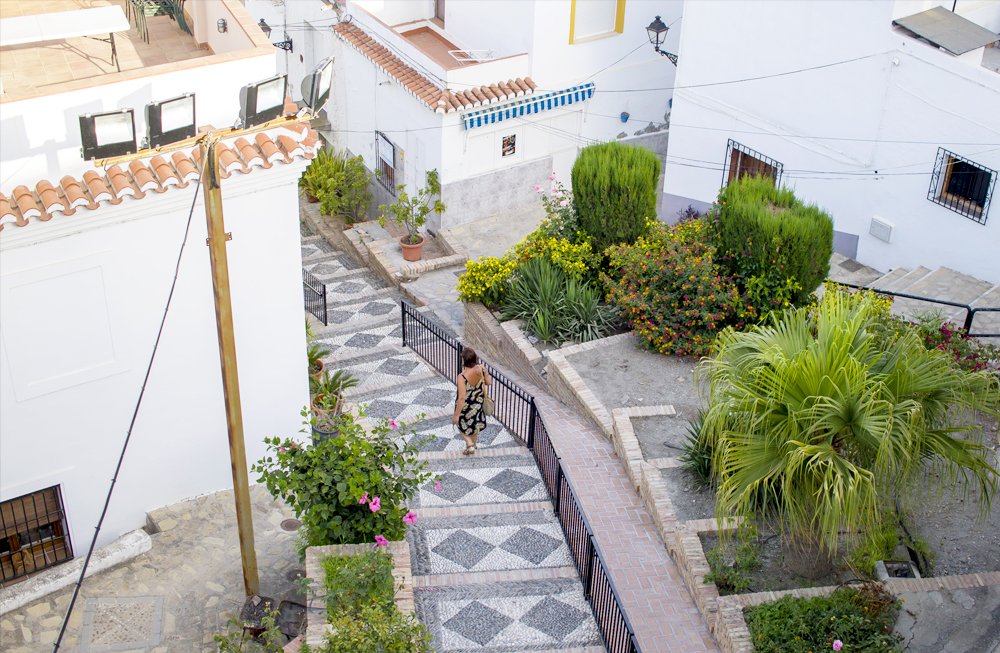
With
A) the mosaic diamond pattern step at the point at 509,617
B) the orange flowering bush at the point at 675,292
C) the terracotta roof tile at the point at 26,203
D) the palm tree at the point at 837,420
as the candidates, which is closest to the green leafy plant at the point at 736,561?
the palm tree at the point at 837,420

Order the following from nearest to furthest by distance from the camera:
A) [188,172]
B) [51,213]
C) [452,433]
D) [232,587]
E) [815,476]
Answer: [815,476] → [51,213] → [188,172] → [232,587] → [452,433]

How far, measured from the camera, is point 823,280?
45.6 feet

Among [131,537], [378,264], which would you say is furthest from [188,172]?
[378,264]

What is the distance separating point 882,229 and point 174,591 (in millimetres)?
12506

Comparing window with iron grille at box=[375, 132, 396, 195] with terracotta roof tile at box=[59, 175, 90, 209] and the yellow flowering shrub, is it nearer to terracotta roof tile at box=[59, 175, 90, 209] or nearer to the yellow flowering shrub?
the yellow flowering shrub

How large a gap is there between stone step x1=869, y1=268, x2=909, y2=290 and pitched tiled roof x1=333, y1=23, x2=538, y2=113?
7.67 meters

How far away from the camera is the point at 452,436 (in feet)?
43.1

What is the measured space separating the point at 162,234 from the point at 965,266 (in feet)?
39.8

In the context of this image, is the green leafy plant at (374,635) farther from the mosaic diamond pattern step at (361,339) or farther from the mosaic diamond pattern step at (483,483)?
the mosaic diamond pattern step at (361,339)

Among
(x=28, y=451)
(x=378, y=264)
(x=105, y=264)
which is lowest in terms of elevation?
(x=378, y=264)

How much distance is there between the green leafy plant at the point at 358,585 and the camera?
8.59m

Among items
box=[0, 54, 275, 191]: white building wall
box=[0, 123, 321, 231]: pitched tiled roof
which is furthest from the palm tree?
box=[0, 54, 275, 191]: white building wall

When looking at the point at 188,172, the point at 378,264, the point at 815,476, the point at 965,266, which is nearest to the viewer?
the point at 815,476

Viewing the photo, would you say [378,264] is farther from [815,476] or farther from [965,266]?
[815,476]
